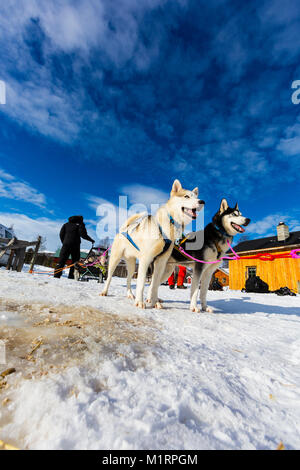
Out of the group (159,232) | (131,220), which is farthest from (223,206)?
(131,220)

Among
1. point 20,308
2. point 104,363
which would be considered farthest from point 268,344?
point 20,308

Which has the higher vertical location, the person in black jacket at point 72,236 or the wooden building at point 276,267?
the wooden building at point 276,267

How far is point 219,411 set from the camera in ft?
2.84

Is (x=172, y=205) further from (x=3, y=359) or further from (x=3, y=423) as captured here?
(x=3, y=423)

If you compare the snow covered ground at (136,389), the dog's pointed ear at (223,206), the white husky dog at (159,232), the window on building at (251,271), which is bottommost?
the snow covered ground at (136,389)

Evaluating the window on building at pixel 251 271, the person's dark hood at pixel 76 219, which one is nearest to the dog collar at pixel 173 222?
the person's dark hood at pixel 76 219

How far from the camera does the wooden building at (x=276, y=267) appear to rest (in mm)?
15018

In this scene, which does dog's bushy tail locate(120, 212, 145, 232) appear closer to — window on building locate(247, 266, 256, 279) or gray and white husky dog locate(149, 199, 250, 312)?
gray and white husky dog locate(149, 199, 250, 312)

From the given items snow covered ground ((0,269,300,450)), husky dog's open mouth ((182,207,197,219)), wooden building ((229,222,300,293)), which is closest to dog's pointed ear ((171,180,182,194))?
husky dog's open mouth ((182,207,197,219))

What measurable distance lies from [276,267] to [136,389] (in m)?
18.6

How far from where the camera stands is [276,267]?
16.3m

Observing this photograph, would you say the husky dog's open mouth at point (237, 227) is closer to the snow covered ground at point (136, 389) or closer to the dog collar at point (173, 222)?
the dog collar at point (173, 222)

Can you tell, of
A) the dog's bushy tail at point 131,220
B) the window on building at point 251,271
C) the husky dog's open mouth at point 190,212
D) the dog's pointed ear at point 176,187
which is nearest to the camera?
the husky dog's open mouth at point 190,212

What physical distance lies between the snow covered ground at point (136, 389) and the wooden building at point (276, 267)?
1614cm
